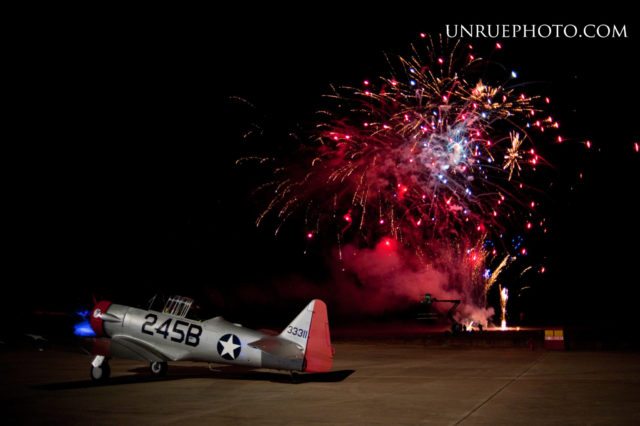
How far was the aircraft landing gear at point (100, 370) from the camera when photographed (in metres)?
16.4

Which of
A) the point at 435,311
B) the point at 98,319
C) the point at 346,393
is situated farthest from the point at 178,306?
the point at 435,311

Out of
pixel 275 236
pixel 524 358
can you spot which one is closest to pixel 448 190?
pixel 524 358

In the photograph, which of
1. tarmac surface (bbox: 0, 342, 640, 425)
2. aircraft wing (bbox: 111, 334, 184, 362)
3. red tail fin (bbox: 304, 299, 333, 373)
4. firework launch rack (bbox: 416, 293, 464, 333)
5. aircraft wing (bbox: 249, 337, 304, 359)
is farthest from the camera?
firework launch rack (bbox: 416, 293, 464, 333)

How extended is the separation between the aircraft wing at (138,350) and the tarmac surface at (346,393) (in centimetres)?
52

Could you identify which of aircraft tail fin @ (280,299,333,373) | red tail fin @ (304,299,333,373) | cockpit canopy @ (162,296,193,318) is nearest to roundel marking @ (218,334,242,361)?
aircraft tail fin @ (280,299,333,373)

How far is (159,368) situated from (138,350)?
31.5 inches

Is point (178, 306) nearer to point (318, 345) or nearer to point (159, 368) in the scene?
point (159, 368)

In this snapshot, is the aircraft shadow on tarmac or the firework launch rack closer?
the aircraft shadow on tarmac

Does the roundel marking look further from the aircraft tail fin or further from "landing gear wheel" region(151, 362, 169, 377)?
"landing gear wheel" region(151, 362, 169, 377)

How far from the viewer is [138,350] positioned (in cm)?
1683

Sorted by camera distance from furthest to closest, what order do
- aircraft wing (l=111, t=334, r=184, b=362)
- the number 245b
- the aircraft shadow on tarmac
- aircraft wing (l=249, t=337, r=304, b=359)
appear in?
the number 245b, aircraft wing (l=111, t=334, r=184, b=362), the aircraft shadow on tarmac, aircraft wing (l=249, t=337, r=304, b=359)

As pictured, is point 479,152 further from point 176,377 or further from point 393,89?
point 176,377

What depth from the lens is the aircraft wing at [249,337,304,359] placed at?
49.6 feet

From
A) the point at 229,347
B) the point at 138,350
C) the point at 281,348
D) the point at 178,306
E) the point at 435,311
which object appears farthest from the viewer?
the point at 435,311
